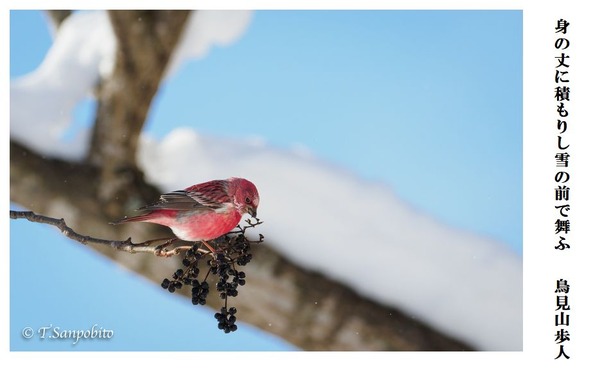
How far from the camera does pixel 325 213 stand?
86.5 inches

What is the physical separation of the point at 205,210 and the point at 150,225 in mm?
723

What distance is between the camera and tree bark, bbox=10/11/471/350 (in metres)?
2.13

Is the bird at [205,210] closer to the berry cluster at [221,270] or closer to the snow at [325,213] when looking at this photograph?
the berry cluster at [221,270]

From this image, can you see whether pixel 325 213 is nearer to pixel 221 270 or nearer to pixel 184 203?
pixel 184 203

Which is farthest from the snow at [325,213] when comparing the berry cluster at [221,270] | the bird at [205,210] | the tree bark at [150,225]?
the berry cluster at [221,270]

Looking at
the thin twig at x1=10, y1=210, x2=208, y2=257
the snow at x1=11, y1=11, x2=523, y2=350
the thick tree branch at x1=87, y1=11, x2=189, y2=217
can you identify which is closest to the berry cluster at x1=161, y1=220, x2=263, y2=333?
the thin twig at x1=10, y1=210, x2=208, y2=257

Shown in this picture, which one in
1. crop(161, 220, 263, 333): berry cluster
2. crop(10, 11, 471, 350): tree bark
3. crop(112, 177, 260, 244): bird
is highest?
crop(10, 11, 471, 350): tree bark

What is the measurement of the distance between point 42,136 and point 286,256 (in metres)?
1.00

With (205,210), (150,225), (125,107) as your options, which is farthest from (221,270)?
(125,107)

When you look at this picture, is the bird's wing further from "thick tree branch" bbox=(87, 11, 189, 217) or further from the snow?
"thick tree branch" bbox=(87, 11, 189, 217)

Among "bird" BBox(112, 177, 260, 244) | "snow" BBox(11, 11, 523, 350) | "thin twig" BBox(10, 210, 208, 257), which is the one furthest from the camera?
"snow" BBox(11, 11, 523, 350)

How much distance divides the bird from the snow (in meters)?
0.56

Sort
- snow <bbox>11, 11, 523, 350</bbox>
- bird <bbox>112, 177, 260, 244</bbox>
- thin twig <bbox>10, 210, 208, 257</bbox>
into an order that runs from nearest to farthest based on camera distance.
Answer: thin twig <bbox>10, 210, 208, 257</bbox> < bird <bbox>112, 177, 260, 244</bbox> < snow <bbox>11, 11, 523, 350</bbox>

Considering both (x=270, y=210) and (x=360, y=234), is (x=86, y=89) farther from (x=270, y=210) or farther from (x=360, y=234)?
(x=360, y=234)
